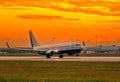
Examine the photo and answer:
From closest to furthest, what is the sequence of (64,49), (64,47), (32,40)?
1. (64,49)
2. (64,47)
3. (32,40)

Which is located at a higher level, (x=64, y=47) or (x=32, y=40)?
(x=32, y=40)

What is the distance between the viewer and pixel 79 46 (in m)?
117

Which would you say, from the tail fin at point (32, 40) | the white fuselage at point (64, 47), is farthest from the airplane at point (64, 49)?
the tail fin at point (32, 40)

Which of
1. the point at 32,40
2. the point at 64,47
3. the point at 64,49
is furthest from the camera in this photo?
the point at 32,40

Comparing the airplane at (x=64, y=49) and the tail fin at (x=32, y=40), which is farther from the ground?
the tail fin at (x=32, y=40)

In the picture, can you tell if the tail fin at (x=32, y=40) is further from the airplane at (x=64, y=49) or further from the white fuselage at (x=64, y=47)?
the white fuselage at (x=64, y=47)

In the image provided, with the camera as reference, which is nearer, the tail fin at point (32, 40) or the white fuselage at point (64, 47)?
the white fuselage at point (64, 47)

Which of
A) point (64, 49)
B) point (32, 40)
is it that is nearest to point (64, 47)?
point (64, 49)

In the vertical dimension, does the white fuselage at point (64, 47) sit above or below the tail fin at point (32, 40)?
below

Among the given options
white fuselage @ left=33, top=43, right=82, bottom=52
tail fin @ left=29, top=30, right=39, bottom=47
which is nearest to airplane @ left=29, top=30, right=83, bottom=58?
white fuselage @ left=33, top=43, right=82, bottom=52

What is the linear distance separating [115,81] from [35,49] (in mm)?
87384

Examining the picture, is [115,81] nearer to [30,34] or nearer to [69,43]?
[69,43]

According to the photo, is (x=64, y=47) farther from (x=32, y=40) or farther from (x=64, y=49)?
(x=32, y=40)

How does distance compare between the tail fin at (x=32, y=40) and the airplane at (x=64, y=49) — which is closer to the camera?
the airplane at (x=64, y=49)
